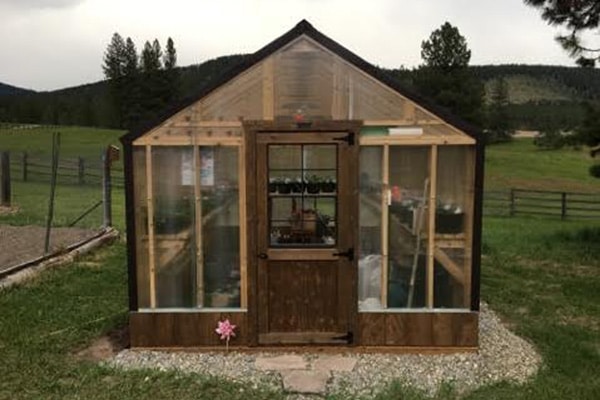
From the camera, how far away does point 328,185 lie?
653 cm

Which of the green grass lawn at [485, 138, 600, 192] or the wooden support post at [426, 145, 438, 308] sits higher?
the wooden support post at [426, 145, 438, 308]

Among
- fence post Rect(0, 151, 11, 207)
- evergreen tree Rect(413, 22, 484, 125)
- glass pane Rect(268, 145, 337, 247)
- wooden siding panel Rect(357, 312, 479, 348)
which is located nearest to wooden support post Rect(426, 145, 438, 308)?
wooden siding panel Rect(357, 312, 479, 348)

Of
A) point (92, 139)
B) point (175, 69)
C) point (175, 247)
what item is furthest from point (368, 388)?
point (175, 69)

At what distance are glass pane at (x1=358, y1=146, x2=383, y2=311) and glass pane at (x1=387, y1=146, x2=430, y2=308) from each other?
0.11 metres

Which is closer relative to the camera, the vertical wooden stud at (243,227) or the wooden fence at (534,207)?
the vertical wooden stud at (243,227)

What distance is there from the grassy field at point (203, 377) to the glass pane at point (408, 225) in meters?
1.16

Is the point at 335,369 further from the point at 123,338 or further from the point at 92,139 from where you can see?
the point at 92,139

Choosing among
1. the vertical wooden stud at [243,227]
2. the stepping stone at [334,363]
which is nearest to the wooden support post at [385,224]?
the stepping stone at [334,363]

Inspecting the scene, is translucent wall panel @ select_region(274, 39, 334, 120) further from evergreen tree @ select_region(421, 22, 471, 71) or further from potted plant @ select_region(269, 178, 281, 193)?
evergreen tree @ select_region(421, 22, 471, 71)

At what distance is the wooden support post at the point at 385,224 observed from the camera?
6.35 meters

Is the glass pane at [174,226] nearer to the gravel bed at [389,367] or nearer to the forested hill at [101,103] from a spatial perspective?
the gravel bed at [389,367]

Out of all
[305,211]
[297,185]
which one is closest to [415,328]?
[305,211]

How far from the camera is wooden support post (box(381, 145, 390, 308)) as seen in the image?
20.8 feet

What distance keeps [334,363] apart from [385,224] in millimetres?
1402
